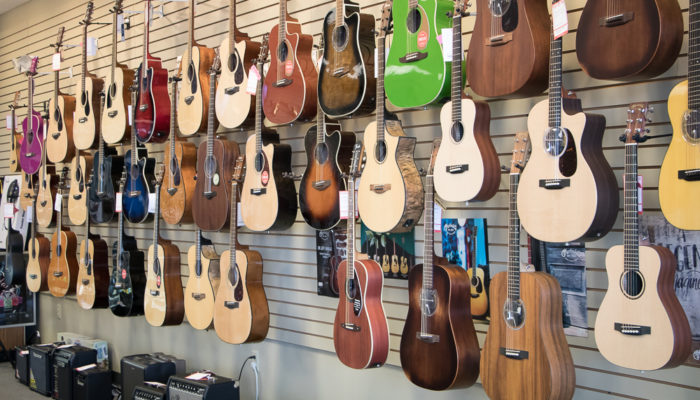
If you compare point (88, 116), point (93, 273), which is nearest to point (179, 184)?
point (93, 273)

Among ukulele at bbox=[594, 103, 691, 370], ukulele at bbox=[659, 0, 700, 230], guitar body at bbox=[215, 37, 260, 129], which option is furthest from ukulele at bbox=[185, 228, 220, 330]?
ukulele at bbox=[659, 0, 700, 230]

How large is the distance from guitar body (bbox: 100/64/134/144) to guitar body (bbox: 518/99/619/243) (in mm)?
3294

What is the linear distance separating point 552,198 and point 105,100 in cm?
380

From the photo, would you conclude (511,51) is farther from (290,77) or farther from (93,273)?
(93,273)

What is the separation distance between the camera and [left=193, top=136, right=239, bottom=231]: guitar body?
12.6ft

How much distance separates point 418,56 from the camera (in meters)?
2.75

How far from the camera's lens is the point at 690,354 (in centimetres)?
222

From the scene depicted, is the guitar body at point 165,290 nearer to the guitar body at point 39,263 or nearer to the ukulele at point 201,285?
the ukulele at point 201,285

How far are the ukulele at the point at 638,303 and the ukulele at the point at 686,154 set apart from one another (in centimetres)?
11

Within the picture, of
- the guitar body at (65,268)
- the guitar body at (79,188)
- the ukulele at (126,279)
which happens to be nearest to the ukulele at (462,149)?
the ukulele at (126,279)

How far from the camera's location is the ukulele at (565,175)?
7.18 ft

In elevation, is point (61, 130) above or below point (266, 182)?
above

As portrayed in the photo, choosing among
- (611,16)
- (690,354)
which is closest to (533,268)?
(690,354)

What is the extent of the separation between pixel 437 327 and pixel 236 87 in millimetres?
1881
